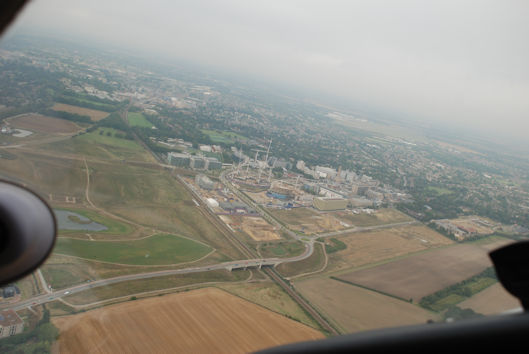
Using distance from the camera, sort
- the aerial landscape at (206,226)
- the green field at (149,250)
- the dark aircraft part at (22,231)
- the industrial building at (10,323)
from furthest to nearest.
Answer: the green field at (149,250)
the industrial building at (10,323)
the aerial landscape at (206,226)
the dark aircraft part at (22,231)

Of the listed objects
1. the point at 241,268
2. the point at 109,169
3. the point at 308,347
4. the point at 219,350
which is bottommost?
the point at 241,268

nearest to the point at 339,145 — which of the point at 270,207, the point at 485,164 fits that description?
the point at 485,164

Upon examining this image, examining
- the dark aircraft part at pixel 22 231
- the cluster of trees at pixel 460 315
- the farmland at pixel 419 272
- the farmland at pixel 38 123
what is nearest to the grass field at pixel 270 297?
the farmland at pixel 419 272

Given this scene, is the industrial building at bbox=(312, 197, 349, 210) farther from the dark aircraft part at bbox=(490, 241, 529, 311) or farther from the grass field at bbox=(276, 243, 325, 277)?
the dark aircraft part at bbox=(490, 241, 529, 311)

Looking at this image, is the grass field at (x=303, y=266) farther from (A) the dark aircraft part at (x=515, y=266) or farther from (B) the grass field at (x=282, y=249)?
(A) the dark aircraft part at (x=515, y=266)

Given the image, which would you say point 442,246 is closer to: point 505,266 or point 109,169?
point 109,169

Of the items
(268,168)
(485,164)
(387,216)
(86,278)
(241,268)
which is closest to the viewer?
(86,278)

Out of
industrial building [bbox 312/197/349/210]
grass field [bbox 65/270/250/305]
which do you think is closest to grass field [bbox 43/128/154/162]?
grass field [bbox 65/270/250/305]
